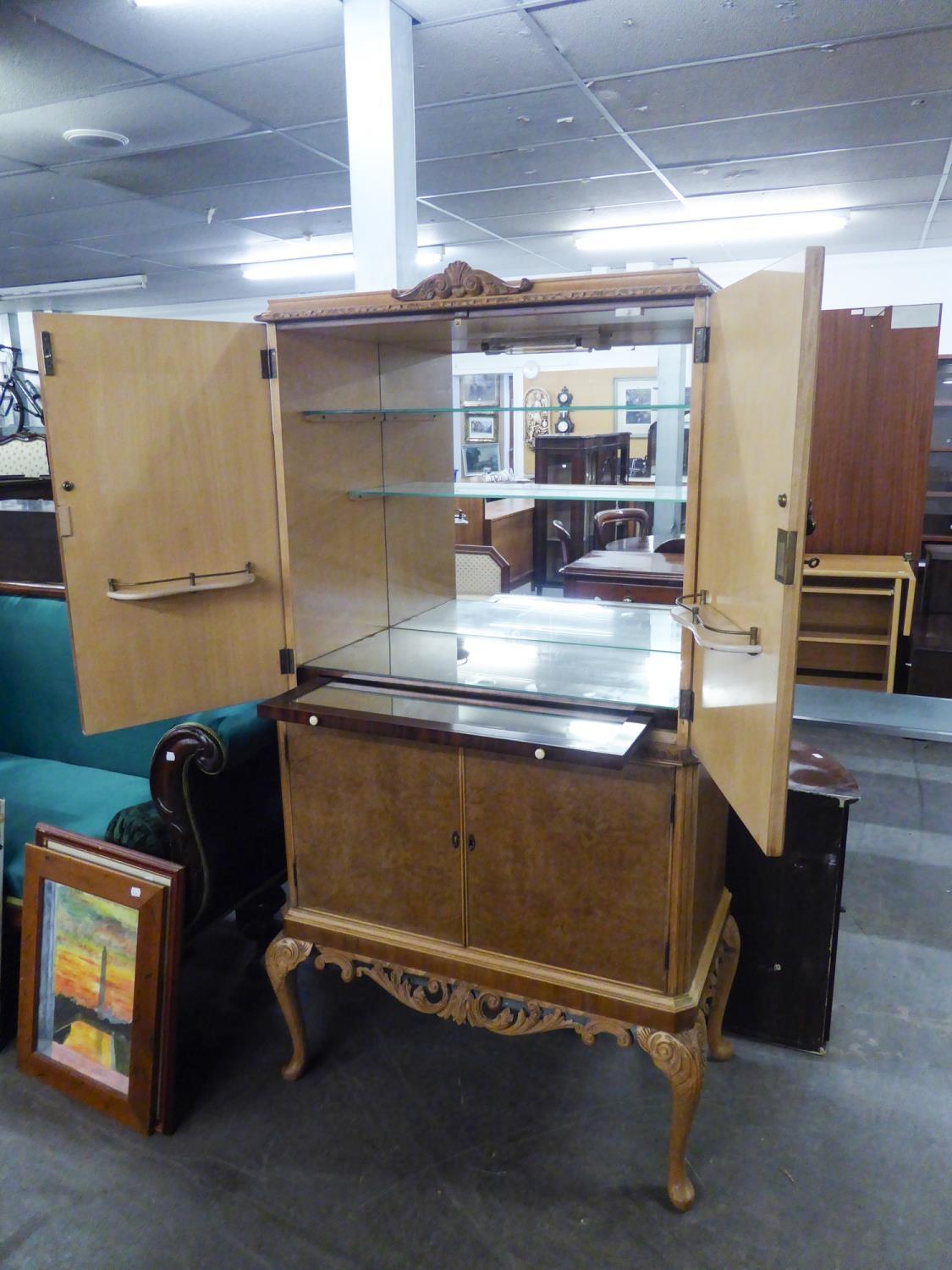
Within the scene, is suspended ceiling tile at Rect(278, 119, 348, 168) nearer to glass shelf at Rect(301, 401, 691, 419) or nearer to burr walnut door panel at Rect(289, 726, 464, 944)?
glass shelf at Rect(301, 401, 691, 419)

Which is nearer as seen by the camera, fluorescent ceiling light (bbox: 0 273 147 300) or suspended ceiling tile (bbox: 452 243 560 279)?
suspended ceiling tile (bbox: 452 243 560 279)

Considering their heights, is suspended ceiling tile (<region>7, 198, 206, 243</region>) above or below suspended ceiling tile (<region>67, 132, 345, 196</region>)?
above

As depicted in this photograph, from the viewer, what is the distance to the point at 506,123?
12.2ft

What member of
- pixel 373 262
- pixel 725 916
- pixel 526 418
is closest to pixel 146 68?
pixel 373 262

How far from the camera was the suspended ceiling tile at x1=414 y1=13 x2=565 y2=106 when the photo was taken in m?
→ 2.79

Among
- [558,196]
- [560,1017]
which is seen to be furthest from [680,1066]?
[558,196]

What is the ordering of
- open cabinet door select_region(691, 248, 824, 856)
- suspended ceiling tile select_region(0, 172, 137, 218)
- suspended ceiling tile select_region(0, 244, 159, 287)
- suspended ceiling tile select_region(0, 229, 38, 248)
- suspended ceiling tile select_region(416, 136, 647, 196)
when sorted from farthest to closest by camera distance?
suspended ceiling tile select_region(0, 244, 159, 287) < suspended ceiling tile select_region(0, 229, 38, 248) < suspended ceiling tile select_region(0, 172, 137, 218) < suspended ceiling tile select_region(416, 136, 647, 196) < open cabinet door select_region(691, 248, 824, 856)

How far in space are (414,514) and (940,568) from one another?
3.65m

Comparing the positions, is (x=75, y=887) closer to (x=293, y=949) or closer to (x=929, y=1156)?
(x=293, y=949)

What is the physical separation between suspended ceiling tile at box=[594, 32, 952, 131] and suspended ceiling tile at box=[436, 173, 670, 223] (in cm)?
105

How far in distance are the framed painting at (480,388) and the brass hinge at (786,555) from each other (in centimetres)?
827

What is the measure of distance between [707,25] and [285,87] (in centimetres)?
153

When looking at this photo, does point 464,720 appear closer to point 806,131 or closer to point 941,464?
point 806,131

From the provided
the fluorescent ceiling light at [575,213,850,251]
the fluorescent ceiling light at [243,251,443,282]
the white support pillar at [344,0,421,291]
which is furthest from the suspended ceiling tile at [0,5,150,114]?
the fluorescent ceiling light at [575,213,850,251]
